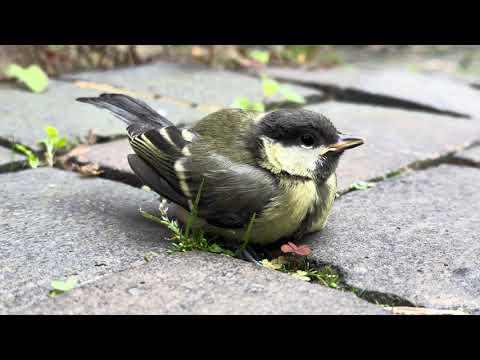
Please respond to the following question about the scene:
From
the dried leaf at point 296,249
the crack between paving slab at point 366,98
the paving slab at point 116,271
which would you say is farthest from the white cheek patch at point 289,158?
the crack between paving slab at point 366,98

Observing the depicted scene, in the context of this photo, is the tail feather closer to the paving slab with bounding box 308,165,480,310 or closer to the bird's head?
the bird's head

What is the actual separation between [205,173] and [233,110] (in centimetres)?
38

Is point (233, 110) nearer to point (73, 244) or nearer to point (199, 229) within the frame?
point (199, 229)

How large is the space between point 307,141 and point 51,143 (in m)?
1.37

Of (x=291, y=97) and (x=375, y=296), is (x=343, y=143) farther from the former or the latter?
(x=291, y=97)

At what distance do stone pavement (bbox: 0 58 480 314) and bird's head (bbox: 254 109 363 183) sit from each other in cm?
28

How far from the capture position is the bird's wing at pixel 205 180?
7.30ft

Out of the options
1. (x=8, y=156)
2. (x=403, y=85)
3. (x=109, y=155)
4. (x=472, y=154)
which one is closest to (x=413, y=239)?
(x=472, y=154)

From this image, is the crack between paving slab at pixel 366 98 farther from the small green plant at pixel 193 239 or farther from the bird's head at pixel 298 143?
the small green plant at pixel 193 239

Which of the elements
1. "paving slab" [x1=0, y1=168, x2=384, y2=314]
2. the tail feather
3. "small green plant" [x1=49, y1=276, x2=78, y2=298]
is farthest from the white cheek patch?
"small green plant" [x1=49, y1=276, x2=78, y2=298]

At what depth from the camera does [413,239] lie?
2441 mm

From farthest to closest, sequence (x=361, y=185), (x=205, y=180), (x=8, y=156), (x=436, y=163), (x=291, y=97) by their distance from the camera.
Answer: (x=291, y=97)
(x=436, y=163)
(x=8, y=156)
(x=361, y=185)
(x=205, y=180)

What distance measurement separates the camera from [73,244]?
223 centimetres

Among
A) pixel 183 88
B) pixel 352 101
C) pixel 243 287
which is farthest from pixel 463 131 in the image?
pixel 243 287
